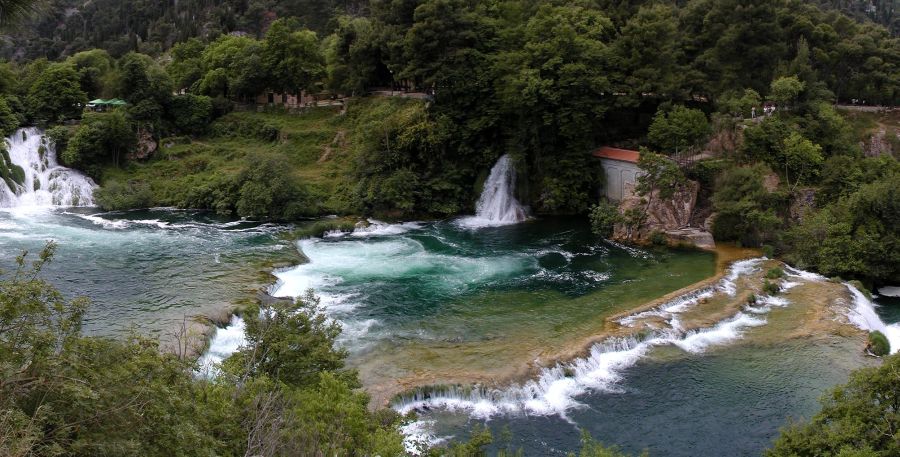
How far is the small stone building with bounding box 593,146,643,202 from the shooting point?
4059 centimetres

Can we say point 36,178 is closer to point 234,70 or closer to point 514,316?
point 234,70

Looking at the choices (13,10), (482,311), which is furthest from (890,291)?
(13,10)

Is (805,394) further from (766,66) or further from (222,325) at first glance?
(766,66)

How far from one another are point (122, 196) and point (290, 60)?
1671cm

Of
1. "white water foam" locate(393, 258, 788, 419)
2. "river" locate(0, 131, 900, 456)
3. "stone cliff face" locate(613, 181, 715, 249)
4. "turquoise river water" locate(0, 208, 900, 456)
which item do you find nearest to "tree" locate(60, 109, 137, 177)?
"turquoise river water" locate(0, 208, 900, 456)

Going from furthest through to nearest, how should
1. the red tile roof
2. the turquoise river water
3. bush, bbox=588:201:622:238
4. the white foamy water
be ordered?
the red tile roof, bush, bbox=588:201:622:238, the white foamy water, the turquoise river water

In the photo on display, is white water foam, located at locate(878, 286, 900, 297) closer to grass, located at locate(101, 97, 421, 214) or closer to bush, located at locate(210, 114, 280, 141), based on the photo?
grass, located at locate(101, 97, 421, 214)

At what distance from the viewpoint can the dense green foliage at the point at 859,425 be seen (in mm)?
13961

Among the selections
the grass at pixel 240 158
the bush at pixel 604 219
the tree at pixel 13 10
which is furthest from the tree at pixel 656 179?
the tree at pixel 13 10

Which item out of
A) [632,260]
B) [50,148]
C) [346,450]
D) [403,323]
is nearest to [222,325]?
[403,323]

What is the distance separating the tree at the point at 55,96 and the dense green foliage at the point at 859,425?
167 ft

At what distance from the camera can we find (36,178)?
1775 inches

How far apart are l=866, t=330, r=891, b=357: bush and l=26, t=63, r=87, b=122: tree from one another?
50454 mm

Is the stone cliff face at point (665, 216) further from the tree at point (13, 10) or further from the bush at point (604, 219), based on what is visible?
the tree at point (13, 10)
